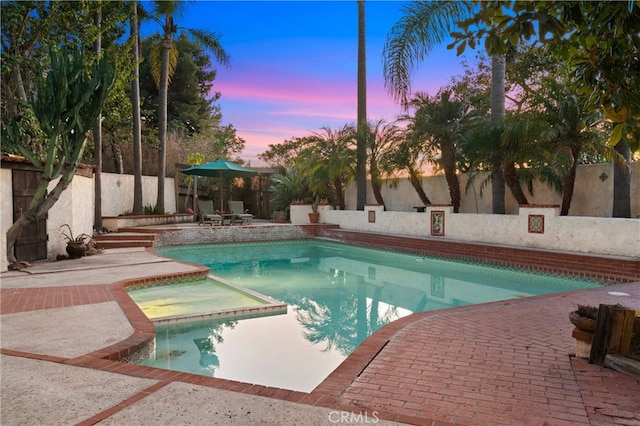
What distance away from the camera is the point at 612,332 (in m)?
3.66

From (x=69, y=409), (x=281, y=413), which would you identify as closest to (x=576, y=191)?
(x=281, y=413)

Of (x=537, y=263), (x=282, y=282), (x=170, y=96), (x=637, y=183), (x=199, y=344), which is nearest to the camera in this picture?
(x=199, y=344)

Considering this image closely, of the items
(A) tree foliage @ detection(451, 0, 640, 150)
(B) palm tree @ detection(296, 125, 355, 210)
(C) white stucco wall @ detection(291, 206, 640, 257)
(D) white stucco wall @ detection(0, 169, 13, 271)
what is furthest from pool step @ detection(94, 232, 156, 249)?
(A) tree foliage @ detection(451, 0, 640, 150)

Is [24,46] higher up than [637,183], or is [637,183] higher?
[24,46]

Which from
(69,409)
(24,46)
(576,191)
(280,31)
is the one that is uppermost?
(280,31)

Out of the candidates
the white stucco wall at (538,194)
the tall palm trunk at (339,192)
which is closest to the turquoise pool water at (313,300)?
the white stucco wall at (538,194)

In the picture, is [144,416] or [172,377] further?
[172,377]

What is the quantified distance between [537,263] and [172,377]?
8.91 meters

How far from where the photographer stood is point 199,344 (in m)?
5.33

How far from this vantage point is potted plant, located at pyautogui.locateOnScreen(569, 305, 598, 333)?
3.82 m

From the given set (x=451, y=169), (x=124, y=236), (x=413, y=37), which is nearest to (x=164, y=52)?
(x=124, y=236)

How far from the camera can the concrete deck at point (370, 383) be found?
9.48 ft

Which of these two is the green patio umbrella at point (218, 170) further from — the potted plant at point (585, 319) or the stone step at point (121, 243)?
the potted plant at point (585, 319)

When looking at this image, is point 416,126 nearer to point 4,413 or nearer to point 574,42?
point 574,42
